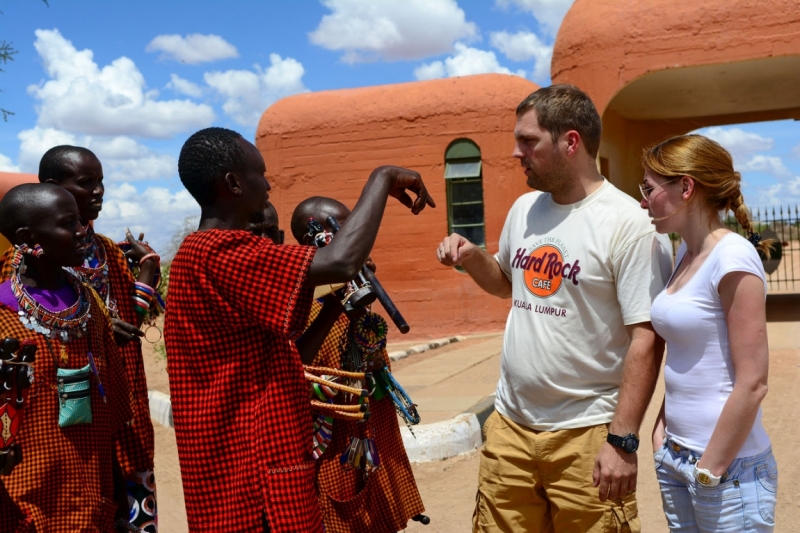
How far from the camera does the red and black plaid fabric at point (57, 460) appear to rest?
116 inches

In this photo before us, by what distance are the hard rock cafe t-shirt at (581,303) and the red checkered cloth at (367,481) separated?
0.73 metres

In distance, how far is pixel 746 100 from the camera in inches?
517

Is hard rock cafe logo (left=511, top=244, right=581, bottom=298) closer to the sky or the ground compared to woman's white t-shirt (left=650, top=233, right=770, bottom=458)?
closer to the sky

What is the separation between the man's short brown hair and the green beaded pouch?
6.34 ft

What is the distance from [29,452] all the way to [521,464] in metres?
1.78

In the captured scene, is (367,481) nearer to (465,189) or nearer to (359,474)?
(359,474)

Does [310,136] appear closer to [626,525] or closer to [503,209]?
[503,209]

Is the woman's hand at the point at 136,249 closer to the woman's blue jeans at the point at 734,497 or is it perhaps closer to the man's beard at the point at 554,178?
the man's beard at the point at 554,178

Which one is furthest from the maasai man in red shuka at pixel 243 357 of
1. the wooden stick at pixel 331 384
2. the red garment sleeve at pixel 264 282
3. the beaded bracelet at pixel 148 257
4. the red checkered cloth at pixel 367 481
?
the beaded bracelet at pixel 148 257

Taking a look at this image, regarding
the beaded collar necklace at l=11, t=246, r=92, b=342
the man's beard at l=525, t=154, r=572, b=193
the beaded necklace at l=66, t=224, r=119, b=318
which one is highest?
the man's beard at l=525, t=154, r=572, b=193

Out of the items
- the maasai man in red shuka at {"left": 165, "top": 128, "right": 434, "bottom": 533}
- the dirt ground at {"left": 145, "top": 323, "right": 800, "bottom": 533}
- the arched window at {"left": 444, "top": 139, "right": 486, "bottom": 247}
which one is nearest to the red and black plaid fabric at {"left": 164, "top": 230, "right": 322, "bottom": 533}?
the maasai man in red shuka at {"left": 165, "top": 128, "right": 434, "bottom": 533}

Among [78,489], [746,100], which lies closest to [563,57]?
[746,100]

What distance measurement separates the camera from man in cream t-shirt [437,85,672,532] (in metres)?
2.80

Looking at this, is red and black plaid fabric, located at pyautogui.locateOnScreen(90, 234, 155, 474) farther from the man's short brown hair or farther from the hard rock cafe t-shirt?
the man's short brown hair
